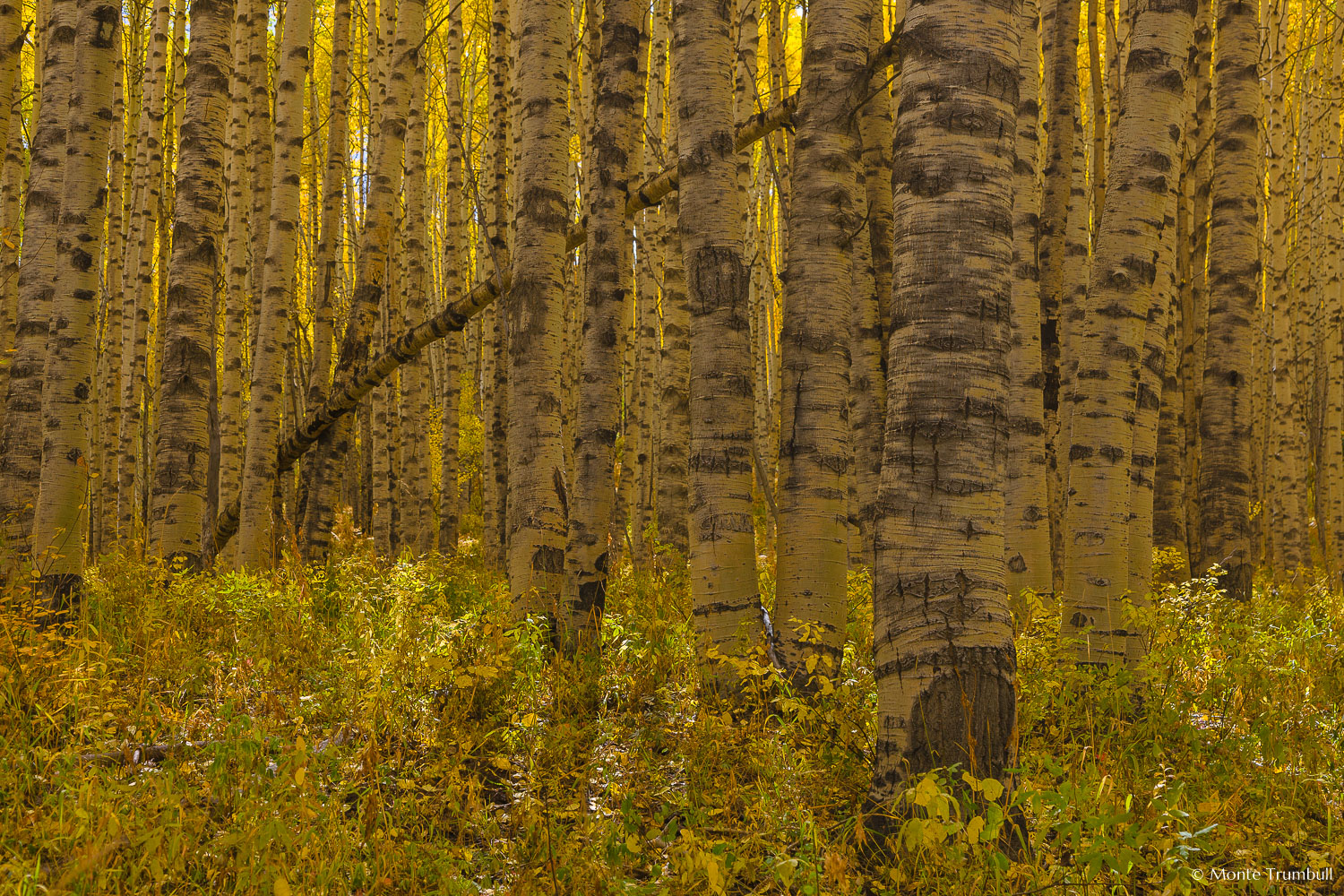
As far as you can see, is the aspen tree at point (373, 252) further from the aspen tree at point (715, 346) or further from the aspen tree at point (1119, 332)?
the aspen tree at point (1119, 332)

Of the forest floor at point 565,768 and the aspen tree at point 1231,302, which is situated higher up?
the aspen tree at point 1231,302

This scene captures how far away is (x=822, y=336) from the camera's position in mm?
3977

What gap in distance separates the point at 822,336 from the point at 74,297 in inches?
173

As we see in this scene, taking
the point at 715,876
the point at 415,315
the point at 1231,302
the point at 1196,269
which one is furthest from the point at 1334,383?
the point at 715,876

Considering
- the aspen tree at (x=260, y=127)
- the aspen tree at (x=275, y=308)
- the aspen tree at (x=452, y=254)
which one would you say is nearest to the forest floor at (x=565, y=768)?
the aspen tree at (x=275, y=308)

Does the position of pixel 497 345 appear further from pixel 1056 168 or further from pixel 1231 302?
pixel 1231 302

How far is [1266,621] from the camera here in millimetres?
6465

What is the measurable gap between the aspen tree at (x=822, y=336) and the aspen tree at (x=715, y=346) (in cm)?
Result: 22

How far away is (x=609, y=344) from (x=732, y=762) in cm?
273

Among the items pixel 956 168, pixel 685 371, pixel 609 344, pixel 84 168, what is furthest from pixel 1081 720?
pixel 84 168

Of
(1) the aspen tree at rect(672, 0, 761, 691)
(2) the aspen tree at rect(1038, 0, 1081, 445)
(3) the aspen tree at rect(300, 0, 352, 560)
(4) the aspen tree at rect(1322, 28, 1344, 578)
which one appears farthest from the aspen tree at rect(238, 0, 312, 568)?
(4) the aspen tree at rect(1322, 28, 1344, 578)

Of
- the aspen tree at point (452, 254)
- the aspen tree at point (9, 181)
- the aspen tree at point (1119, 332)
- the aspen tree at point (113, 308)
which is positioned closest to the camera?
the aspen tree at point (1119, 332)

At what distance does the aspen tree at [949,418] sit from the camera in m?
2.51

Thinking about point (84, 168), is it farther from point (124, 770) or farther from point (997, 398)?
point (997, 398)
